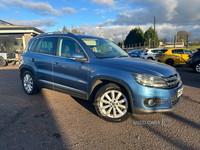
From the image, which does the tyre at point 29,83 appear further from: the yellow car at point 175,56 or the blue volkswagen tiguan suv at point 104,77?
the yellow car at point 175,56

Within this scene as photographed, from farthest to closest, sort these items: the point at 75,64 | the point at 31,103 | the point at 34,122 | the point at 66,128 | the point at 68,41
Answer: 1. the point at 31,103
2. the point at 68,41
3. the point at 75,64
4. the point at 34,122
5. the point at 66,128

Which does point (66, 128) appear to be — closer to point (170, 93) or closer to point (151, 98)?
point (151, 98)

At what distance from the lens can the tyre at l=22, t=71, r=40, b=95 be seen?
4648mm

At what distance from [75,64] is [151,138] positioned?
213 centimetres

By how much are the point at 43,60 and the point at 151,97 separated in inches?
117

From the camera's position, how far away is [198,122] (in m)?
3.06

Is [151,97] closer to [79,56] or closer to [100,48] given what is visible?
[79,56]

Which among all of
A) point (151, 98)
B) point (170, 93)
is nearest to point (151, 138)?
point (151, 98)

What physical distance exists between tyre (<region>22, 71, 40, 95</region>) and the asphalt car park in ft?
2.27

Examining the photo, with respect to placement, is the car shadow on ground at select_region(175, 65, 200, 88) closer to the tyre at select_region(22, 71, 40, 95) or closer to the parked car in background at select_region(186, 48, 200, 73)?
the parked car in background at select_region(186, 48, 200, 73)

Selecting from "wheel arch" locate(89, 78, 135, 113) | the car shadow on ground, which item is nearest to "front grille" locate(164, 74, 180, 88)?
"wheel arch" locate(89, 78, 135, 113)

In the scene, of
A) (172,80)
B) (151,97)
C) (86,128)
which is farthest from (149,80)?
(86,128)

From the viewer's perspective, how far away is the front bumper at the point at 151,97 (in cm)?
270

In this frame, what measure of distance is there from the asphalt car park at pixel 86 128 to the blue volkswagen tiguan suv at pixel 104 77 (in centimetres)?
35
